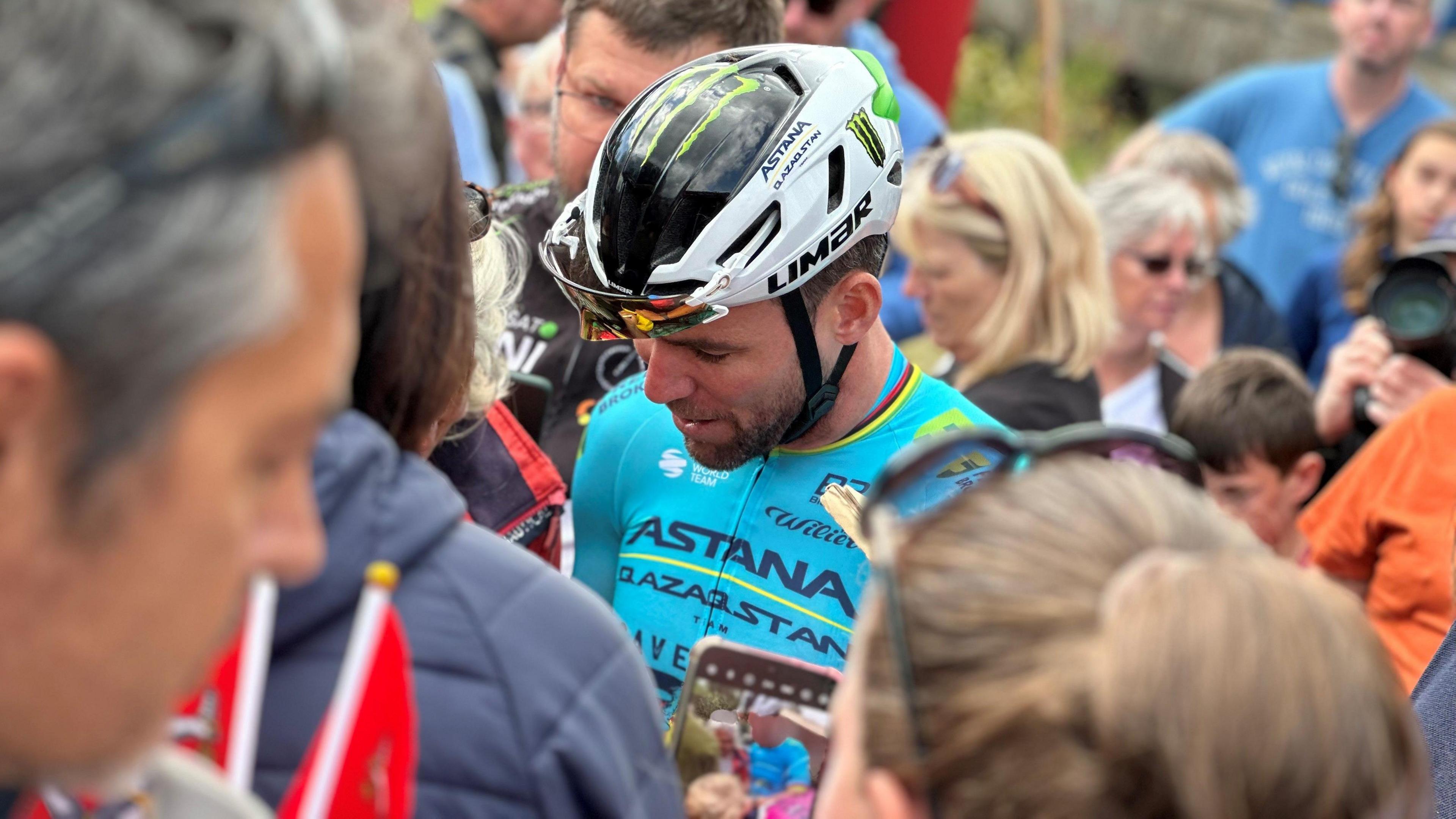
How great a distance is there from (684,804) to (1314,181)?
20.9 feet

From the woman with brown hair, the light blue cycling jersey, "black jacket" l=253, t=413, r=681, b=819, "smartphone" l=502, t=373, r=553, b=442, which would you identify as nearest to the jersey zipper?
the light blue cycling jersey

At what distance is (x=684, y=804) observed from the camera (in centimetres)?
157

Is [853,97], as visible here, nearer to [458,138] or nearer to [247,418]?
[247,418]

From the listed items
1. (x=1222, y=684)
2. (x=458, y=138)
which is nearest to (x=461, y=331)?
(x=1222, y=684)

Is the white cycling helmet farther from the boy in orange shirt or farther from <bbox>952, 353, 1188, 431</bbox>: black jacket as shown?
the boy in orange shirt

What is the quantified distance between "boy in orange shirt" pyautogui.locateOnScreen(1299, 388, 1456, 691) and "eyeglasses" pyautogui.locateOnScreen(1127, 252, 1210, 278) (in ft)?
5.36

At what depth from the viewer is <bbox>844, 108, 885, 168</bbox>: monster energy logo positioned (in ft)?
8.00

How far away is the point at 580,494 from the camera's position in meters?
2.85

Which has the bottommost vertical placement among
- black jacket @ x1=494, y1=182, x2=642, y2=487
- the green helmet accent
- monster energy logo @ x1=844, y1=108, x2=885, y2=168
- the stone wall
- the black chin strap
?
the stone wall

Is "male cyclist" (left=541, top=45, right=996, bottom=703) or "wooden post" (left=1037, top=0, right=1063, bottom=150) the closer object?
"male cyclist" (left=541, top=45, right=996, bottom=703)

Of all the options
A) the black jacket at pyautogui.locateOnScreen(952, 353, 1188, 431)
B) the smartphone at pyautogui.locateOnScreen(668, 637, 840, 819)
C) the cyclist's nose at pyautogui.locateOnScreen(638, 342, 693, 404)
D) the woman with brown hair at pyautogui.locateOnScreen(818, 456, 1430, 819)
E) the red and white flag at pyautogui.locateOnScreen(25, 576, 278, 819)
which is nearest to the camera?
the woman with brown hair at pyautogui.locateOnScreen(818, 456, 1430, 819)

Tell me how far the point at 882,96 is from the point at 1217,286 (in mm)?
3876

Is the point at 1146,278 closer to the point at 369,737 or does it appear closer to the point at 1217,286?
the point at 1217,286

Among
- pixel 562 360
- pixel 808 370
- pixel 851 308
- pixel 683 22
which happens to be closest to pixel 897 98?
pixel 683 22
